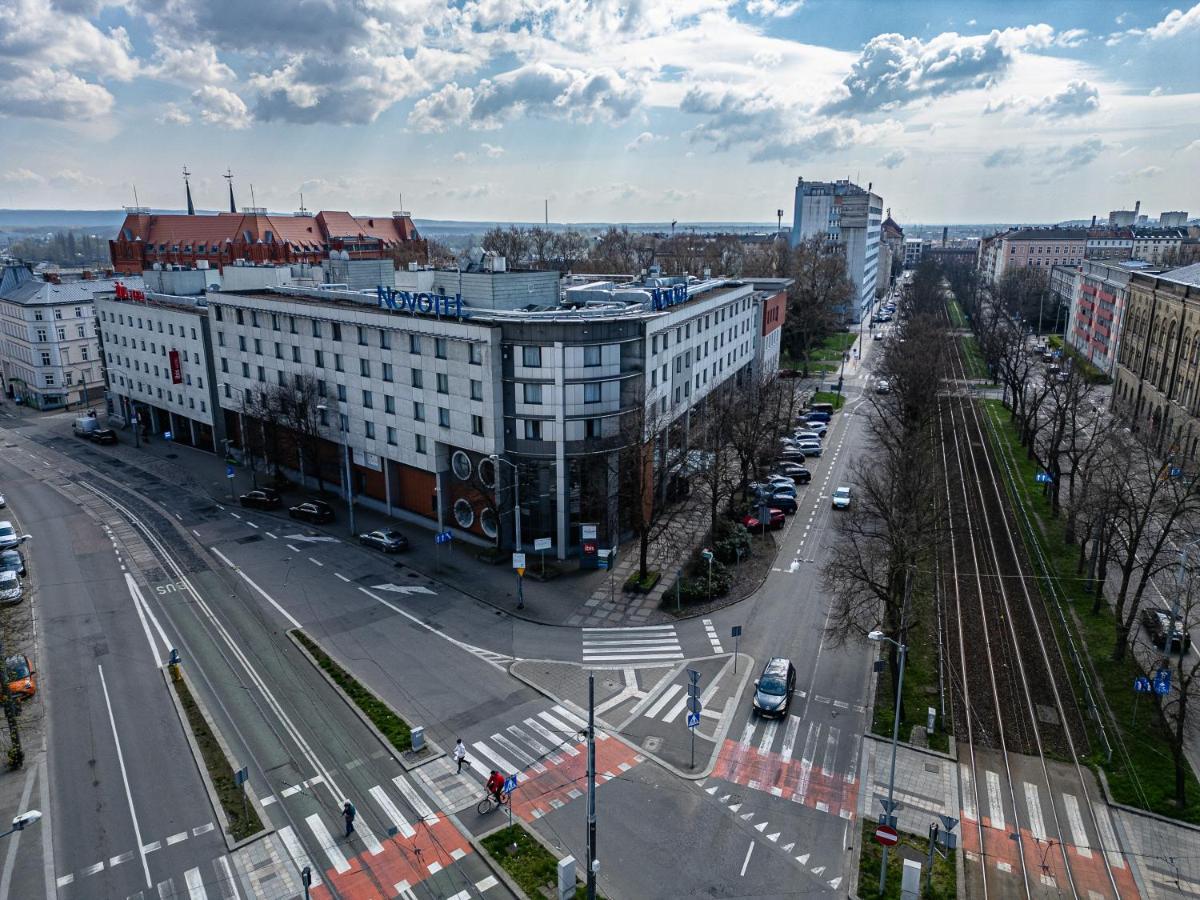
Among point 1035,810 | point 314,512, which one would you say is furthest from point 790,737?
point 314,512

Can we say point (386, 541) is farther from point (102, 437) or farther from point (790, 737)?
point (102, 437)

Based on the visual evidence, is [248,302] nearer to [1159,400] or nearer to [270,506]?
[270,506]

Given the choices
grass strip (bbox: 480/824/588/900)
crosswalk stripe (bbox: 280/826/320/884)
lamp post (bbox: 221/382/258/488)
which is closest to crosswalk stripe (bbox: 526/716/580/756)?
grass strip (bbox: 480/824/588/900)

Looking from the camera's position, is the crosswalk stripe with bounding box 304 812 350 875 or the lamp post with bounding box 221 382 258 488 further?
the lamp post with bounding box 221 382 258 488

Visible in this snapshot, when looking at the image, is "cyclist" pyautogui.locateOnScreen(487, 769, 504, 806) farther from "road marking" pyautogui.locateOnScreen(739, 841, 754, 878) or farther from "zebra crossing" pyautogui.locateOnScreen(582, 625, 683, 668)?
"zebra crossing" pyautogui.locateOnScreen(582, 625, 683, 668)

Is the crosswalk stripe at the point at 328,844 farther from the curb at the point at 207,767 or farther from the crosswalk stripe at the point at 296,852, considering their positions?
the curb at the point at 207,767
